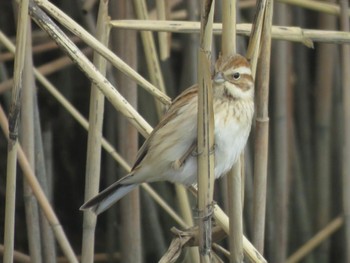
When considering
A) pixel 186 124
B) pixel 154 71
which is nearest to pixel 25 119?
pixel 154 71

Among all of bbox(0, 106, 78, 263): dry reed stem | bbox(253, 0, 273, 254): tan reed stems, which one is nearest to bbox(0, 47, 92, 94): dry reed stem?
bbox(0, 106, 78, 263): dry reed stem

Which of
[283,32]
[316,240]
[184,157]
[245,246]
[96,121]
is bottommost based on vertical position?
[316,240]

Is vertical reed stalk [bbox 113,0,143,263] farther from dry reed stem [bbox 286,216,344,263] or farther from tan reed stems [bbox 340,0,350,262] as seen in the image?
dry reed stem [bbox 286,216,344,263]

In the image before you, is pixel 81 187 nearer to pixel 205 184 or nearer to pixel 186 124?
pixel 186 124

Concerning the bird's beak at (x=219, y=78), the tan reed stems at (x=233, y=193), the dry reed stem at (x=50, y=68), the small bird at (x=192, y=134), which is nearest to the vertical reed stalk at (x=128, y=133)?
the small bird at (x=192, y=134)

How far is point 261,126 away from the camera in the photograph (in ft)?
8.97

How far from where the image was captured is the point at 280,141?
3.92 meters

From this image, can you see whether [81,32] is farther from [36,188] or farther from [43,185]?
[43,185]

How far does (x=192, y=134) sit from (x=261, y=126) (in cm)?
20

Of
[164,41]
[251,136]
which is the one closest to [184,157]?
[164,41]

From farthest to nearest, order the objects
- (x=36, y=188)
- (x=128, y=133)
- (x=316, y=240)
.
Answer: (x=316, y=240) → (x=128, y=133) → (x=36, y=188)

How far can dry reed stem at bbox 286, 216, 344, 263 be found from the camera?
4.16m

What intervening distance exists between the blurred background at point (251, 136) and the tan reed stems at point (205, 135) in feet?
4.38

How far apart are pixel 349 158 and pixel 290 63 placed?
24.2 inches
